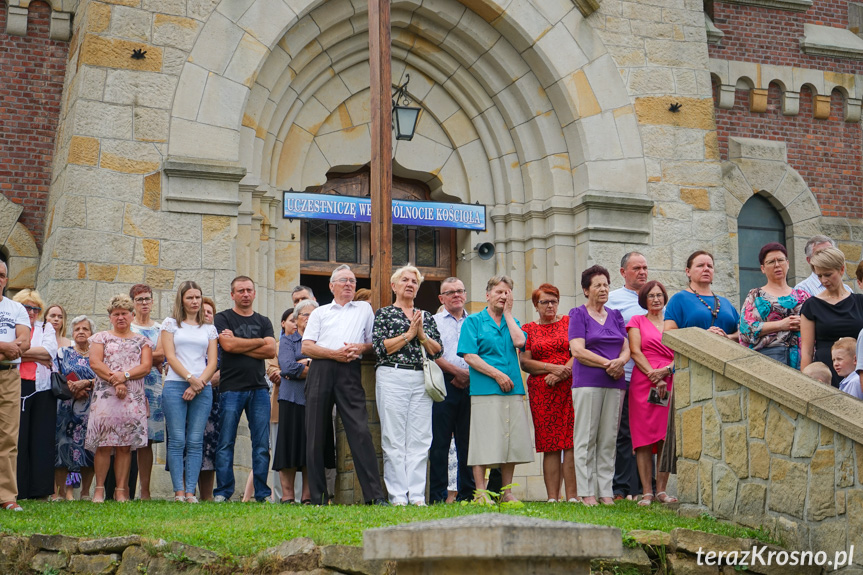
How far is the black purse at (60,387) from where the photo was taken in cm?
888

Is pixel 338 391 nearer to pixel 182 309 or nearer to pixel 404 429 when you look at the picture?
pixel 404 429

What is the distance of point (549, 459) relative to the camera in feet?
29.2

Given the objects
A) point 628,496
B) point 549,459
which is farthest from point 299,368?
point 628,496

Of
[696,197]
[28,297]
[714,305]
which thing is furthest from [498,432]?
[696,197]

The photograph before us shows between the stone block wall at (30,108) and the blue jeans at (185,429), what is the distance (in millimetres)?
4318

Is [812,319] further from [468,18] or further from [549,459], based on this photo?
[468,18]

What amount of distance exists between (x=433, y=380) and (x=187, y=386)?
2.15 metres

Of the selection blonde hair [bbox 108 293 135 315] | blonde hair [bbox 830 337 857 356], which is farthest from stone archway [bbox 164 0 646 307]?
blonde hair [bbox 830 337 857 356]

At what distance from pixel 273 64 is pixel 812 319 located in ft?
24.1

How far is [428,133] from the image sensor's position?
14.0 meters

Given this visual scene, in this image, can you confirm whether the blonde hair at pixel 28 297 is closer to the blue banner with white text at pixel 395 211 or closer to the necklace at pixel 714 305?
the blue banner with white text at pixel 395 211

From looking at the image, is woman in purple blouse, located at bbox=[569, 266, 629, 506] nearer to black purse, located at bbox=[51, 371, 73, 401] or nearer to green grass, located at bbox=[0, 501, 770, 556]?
green grass, located at bbox=[0, 501, 770, 556]

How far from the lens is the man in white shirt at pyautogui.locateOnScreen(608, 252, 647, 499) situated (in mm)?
9062

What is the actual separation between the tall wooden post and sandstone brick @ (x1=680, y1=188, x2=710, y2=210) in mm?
5723
